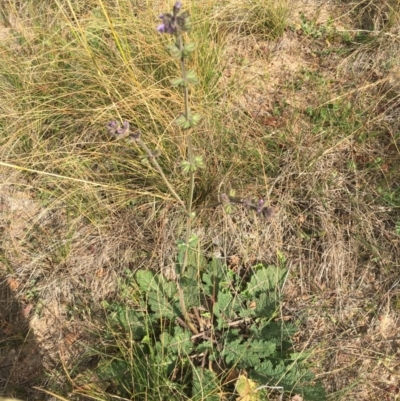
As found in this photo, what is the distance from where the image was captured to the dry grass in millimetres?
1784

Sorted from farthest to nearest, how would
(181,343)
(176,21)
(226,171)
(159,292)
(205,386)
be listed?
(226,171)
(159,292)
(181,343)
(205,386)
(176,21)

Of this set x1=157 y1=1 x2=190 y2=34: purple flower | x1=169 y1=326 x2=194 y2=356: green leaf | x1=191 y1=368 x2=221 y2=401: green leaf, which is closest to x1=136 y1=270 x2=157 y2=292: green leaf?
x1=169 y1=326 x2=194 y2=356: green leaf

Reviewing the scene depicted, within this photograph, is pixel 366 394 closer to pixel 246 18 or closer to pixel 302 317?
pixel 302 317

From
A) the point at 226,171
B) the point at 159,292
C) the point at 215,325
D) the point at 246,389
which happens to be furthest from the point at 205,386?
the point at 226,171

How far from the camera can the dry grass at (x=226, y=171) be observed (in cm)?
178

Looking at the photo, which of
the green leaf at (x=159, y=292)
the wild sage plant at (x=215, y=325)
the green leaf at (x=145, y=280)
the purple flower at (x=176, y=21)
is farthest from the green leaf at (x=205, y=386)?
the purple flower at (x=176, y=21)

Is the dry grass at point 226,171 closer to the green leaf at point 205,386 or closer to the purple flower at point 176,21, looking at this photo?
the green leaf at point 205,386

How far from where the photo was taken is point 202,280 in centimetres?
179

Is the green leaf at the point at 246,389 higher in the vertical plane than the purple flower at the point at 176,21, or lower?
lower

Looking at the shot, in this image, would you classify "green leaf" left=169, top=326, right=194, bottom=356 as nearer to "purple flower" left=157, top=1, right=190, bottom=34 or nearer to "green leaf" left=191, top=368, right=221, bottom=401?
"green leaf" left=191, top=368, right=221, bottom=401

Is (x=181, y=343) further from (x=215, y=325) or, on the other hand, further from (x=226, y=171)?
(x=226, y=171)

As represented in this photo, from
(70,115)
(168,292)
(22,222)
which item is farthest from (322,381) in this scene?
(70,115)

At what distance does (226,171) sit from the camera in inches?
78.7

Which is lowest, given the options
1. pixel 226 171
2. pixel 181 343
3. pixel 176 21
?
pixel 181 343
